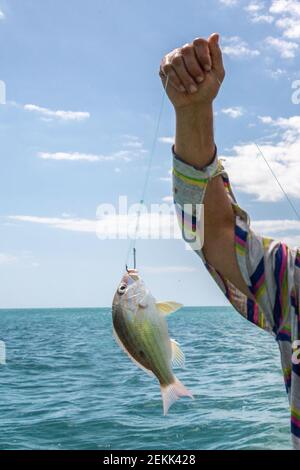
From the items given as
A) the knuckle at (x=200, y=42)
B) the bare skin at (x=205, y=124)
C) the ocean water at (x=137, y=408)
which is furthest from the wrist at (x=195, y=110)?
the ocean water at (x=137, y=408)

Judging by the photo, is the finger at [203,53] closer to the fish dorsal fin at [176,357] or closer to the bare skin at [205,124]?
the bare skin at [205,124]

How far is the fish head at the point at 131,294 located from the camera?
8.74 feet

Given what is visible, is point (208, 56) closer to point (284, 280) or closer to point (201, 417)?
point (284, 280)

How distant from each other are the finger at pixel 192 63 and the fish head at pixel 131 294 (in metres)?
1.11

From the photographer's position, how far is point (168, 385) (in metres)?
2.67

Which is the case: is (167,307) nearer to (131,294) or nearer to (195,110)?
(131,294)

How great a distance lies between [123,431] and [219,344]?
18781 mm

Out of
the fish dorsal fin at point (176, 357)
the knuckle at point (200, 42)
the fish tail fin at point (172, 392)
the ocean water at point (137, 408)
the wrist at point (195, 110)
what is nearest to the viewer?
the knuckle at point (200, 42)

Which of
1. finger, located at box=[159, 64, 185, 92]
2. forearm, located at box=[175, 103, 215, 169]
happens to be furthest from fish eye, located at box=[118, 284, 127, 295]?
finger, located at box=[159, 64, 185, 92]

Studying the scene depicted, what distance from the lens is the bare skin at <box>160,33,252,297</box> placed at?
6.43ft

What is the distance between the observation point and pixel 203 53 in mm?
1932

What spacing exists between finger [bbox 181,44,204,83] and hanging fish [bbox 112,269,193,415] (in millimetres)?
1115

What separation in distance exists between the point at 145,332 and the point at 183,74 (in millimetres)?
1263

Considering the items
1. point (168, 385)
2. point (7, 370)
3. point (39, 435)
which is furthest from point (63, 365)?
point (168, 385)
